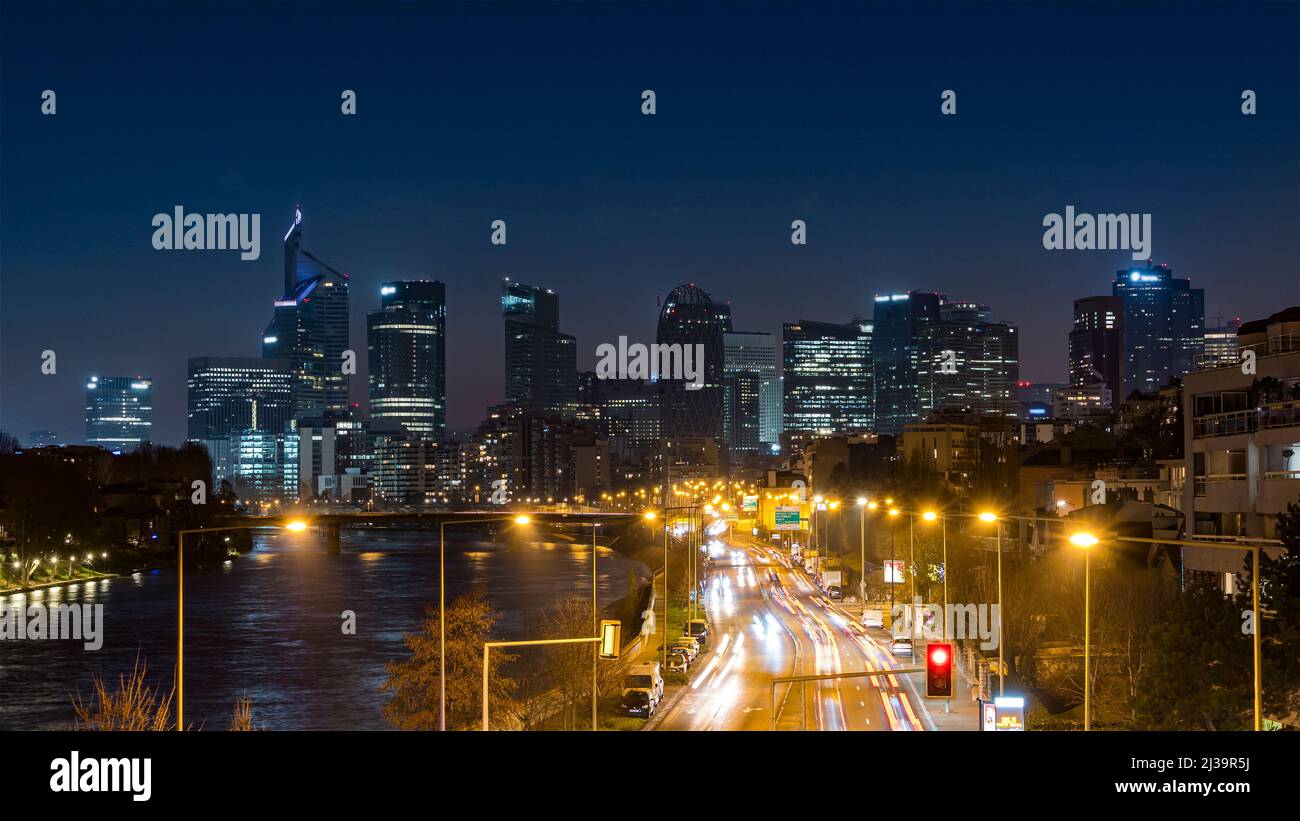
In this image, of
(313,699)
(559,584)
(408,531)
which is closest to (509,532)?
(408,531)

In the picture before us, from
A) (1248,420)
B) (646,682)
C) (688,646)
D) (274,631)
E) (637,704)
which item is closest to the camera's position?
(637,704)

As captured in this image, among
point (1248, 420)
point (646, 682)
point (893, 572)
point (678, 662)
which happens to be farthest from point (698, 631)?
point (1248, 420)

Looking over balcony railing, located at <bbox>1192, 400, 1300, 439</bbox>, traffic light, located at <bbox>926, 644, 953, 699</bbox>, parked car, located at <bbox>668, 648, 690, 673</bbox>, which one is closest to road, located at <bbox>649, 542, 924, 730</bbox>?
parked car, located at <bbox>668, 648, 690, 673</bbox>

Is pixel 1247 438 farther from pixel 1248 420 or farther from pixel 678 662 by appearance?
pixel 678 662

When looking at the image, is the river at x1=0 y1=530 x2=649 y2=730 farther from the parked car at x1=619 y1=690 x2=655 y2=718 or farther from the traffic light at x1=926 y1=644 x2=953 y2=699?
the traffic light at x1=926 y1=644 x2=953 y2=699
